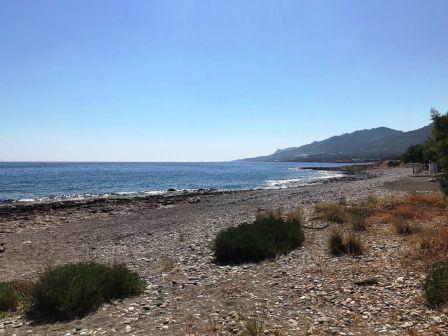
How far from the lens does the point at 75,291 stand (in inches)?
360

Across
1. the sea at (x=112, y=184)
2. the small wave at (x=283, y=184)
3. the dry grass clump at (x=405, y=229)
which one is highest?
the dry grass clump at (x=405, y=229)

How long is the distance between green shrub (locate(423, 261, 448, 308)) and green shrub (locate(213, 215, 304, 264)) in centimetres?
588

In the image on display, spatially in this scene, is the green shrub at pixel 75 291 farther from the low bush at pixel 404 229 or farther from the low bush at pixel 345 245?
the low bush at pixel 404 229

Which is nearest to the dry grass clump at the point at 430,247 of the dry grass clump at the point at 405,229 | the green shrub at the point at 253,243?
the dry grass clump at the point at 405,229

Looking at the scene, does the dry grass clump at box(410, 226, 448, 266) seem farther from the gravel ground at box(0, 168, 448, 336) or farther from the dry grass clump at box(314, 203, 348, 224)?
the dry grass clump at box(314, 203, 348, 224)

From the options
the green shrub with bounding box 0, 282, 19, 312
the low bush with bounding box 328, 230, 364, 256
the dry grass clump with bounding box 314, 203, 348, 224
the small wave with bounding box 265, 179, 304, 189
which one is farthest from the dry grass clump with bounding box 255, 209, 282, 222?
the small wave with bounding box 265, 179, 304, 189

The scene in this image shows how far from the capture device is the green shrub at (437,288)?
7.91 metres

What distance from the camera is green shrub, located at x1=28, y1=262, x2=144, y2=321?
29.5 ft

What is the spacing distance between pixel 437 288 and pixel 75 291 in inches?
304

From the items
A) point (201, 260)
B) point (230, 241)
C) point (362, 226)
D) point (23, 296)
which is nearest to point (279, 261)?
point (230, 241)

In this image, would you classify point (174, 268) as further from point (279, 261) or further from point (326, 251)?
point (326, 251)

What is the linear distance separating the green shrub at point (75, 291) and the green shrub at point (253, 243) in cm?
403

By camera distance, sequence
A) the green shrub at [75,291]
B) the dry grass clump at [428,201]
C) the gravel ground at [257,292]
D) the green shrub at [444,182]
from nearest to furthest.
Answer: the gravel ground at [257,292]
the green shrub at [75,291]
the green shrub at [444,182]
the dry grass clump at [428,201]

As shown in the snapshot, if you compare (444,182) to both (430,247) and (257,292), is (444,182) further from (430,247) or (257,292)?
(257,292)
